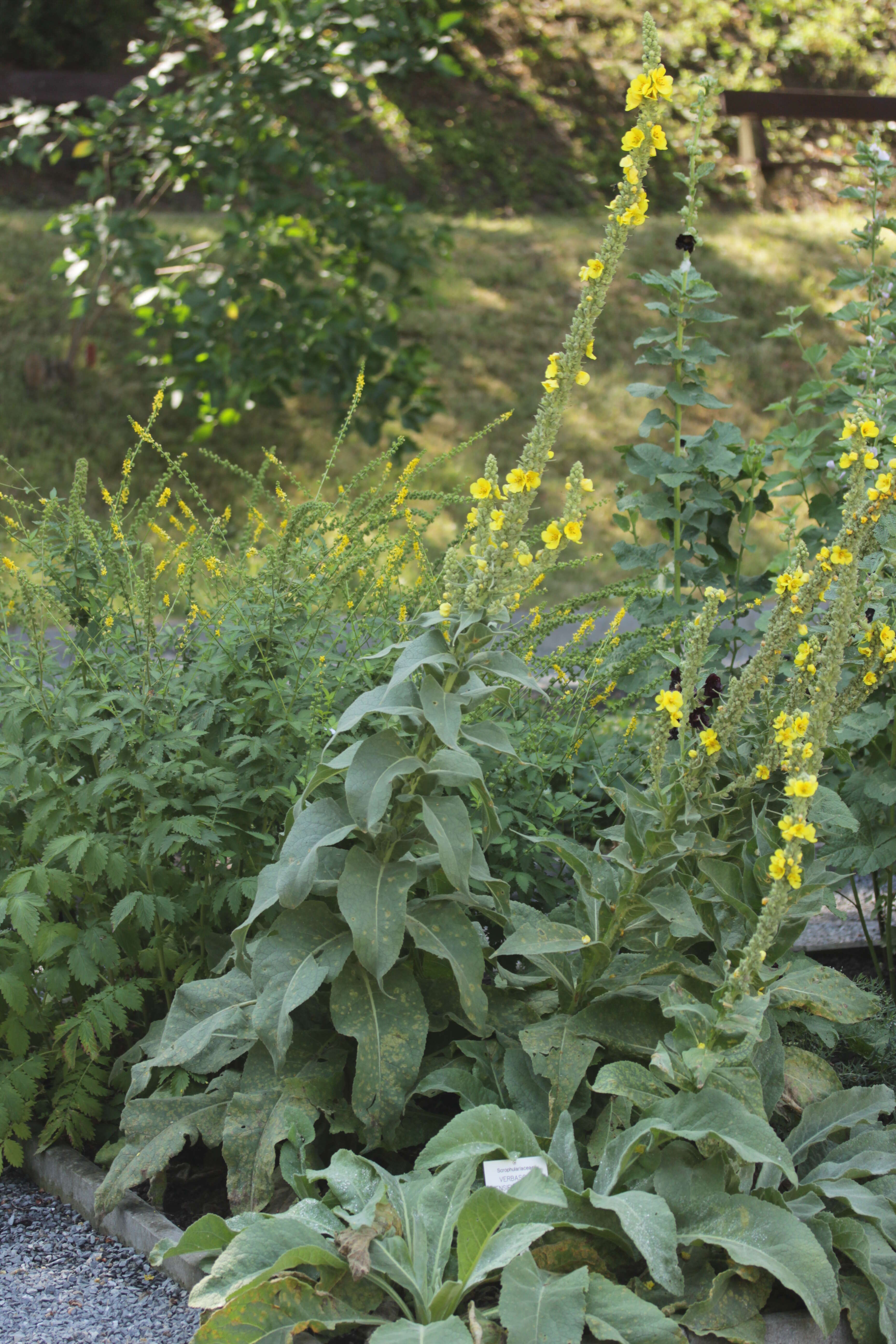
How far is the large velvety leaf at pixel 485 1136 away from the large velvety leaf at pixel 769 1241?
10.6 inches

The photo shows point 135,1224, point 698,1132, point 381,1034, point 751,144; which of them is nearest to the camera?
point 698,1132

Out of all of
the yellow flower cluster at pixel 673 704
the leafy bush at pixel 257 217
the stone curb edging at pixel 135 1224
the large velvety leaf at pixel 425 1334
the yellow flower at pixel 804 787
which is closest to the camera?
the large velvety leaf at pixel 425 1334

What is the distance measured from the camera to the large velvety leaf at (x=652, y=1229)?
178cm

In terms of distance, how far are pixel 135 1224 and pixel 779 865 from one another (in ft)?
4.60

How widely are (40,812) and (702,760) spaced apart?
4.41 ft

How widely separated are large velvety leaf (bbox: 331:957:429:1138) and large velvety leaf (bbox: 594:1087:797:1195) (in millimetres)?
373

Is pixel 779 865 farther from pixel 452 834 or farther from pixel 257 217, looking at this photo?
pixel 257 217

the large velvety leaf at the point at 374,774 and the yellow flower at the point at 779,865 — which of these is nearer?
the yellow flower at the point at 779,865

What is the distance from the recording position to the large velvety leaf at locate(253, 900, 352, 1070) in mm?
2084

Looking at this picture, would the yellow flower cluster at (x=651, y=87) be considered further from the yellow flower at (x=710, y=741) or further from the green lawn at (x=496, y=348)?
the green lawn at (x=496, y=348)

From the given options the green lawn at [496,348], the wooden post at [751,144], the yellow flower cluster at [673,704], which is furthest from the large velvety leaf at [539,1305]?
the wooden post at [751,144]

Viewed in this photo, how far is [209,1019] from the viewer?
7.52 ft

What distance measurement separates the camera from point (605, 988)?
2258 mm

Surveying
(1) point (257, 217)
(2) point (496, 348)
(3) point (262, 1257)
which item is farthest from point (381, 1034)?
(2) point (496, 348)
